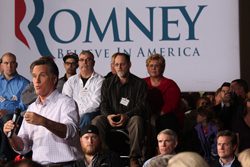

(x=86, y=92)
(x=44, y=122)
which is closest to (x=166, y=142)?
(x=86, y=92)

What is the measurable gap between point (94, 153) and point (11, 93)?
2.22 metres

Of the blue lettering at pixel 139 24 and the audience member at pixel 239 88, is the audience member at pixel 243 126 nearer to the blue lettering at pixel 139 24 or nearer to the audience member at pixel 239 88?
the audience member at pixel 239 88

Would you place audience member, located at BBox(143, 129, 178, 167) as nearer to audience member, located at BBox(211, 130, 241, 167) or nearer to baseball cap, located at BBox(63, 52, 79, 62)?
audience member, located at BBox(211, 130, 241, 167)

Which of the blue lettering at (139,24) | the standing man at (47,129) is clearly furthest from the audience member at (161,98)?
the standing man at (47,129)

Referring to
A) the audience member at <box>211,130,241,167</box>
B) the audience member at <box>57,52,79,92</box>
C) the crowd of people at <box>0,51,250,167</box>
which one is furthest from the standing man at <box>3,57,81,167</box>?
the audience member at <box>57,52,79,92</box>

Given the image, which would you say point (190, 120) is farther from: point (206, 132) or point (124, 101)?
point (124, 101)

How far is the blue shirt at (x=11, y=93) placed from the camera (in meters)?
10.7

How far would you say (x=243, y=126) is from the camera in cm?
1071

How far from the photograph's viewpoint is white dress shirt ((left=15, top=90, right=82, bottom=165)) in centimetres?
724

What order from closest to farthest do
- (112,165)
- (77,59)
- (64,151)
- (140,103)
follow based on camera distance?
1. (64,151)
2. (112,165)
3. (140,103)
4. (77,59)

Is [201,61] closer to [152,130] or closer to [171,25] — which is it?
[171,25]

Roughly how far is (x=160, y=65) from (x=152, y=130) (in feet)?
2.62

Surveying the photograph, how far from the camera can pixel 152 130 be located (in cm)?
1046

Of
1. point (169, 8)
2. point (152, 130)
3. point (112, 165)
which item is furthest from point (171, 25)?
point (112, 165)
